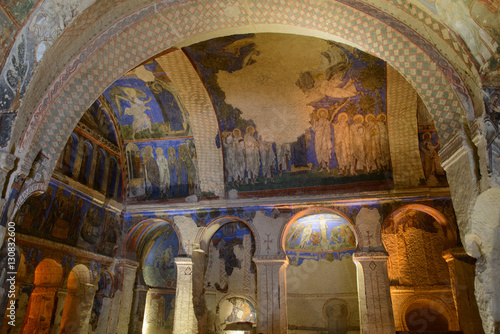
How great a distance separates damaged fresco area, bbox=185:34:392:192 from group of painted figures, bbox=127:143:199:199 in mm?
1160

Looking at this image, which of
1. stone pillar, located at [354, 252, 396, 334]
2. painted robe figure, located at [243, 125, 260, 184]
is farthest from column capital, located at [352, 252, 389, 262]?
painted robe figure, located at [243, 125, 260, 184]

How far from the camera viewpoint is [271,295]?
9375 millimetres

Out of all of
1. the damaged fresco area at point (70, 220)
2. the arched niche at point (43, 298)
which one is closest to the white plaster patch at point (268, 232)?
the damaged fresco area at point (70, 220)

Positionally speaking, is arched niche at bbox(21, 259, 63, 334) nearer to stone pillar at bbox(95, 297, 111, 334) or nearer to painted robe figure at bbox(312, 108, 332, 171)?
stone pillar at bbox(95, 297, 111, 334)

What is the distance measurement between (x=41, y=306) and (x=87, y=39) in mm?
7287

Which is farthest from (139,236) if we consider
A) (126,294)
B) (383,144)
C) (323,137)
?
(383,144)

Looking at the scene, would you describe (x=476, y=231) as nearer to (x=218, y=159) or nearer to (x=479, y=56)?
(x=479, y=56)

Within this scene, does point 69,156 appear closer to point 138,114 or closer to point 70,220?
point 70,220

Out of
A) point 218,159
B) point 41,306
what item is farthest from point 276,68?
point 41,306

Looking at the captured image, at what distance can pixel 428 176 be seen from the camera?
31.3ft

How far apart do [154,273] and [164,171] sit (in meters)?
4.02

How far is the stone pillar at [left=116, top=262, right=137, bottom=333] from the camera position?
10.5 meters

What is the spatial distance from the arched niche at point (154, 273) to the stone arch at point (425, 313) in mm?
6943

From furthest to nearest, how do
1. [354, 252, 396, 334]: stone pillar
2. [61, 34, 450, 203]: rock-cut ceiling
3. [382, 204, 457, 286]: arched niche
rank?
1. [382, 204, 457, 286]: arched niche
2. [61, 34, 450, 203]: rock-cut ceiling
3. [354, 252, 396, 334]: stone pillar
